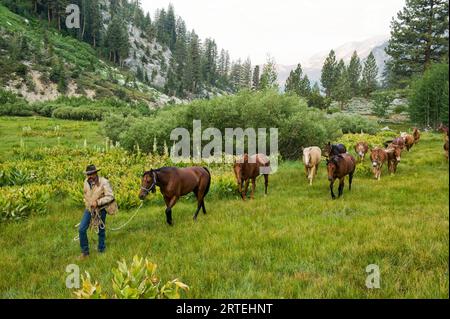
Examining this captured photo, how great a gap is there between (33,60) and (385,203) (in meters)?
76.6

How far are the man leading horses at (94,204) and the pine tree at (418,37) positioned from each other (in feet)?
226

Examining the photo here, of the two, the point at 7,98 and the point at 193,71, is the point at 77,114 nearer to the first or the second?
the point at 7,98

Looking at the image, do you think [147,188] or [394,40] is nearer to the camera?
[147,188]

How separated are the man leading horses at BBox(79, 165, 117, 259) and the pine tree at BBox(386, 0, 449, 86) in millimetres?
68953

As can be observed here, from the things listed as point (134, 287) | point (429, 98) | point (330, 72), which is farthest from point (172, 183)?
point (330, 72)

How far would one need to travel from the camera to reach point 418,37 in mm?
66062

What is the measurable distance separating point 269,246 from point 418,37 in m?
72.8

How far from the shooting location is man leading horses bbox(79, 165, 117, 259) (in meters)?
8.01

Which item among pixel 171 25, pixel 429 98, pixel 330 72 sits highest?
pixel 171 25

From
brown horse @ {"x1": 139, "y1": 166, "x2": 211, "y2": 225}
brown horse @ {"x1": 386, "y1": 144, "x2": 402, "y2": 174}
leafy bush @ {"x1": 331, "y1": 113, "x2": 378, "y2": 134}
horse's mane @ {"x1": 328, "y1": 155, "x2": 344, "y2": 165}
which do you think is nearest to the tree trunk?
leafy bush @ {"x1": 331, "y1": 113, "x2": 378, "y2": 134}

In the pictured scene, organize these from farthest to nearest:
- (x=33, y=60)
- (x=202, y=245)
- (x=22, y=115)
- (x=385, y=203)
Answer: (x=33, y=60), (x=22, y=115), (x=385, y=203), (x=202, y=245)

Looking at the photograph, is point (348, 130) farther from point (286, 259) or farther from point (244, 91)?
point (286, 259)
